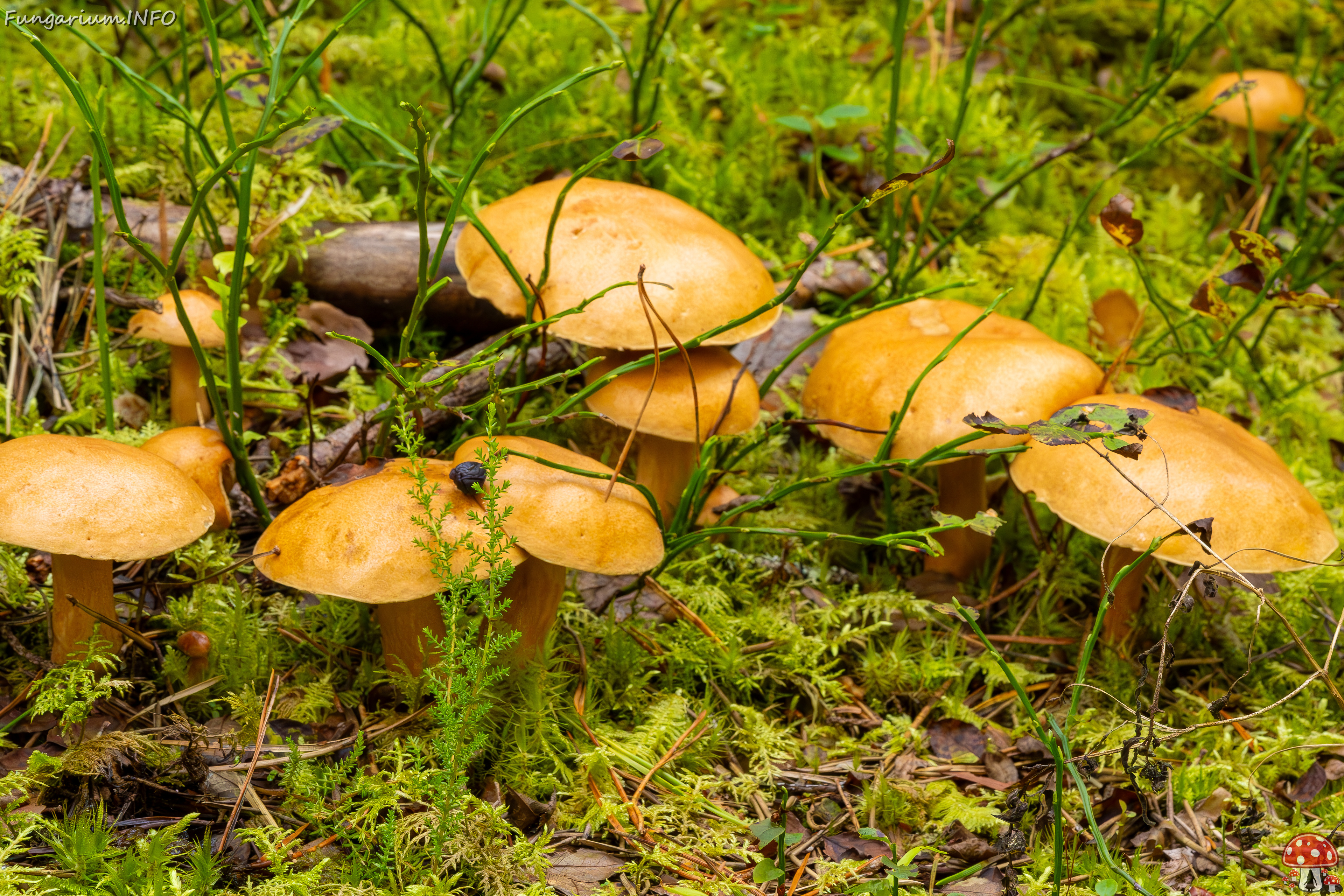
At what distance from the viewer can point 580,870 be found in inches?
80.7

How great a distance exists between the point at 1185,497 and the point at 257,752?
Result: 2283 mm

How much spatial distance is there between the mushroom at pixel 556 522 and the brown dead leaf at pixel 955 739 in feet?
3.35

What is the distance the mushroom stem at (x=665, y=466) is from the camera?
2.89 metres

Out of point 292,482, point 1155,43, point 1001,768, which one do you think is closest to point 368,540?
point 292,482

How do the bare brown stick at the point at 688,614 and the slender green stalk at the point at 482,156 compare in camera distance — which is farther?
the bare brown stick at the point at 688,614

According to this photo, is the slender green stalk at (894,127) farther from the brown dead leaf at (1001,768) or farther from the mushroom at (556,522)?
the brown dead leaf at (1001,768)

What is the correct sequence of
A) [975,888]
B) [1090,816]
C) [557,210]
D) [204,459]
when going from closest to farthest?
1. [1090,816]
2. [975,888]
3. [204,459]
4. [557,210]

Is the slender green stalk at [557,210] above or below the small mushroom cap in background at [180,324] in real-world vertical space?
above

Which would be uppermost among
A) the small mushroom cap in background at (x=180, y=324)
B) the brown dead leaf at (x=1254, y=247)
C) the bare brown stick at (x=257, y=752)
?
the brown dead leaf at (x=1254, y=247)

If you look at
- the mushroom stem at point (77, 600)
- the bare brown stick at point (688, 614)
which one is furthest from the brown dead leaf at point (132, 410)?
the bare brown stick at point (688, 614)

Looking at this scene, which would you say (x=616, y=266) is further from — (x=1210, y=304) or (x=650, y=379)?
(x=1210, y=304)

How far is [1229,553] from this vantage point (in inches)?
90.5

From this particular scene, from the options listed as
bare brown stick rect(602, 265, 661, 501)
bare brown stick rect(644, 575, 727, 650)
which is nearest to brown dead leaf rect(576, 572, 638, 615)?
bare brown stick rect(644, 575, 727, 650)

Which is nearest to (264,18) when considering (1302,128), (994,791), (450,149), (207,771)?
(450,149)
